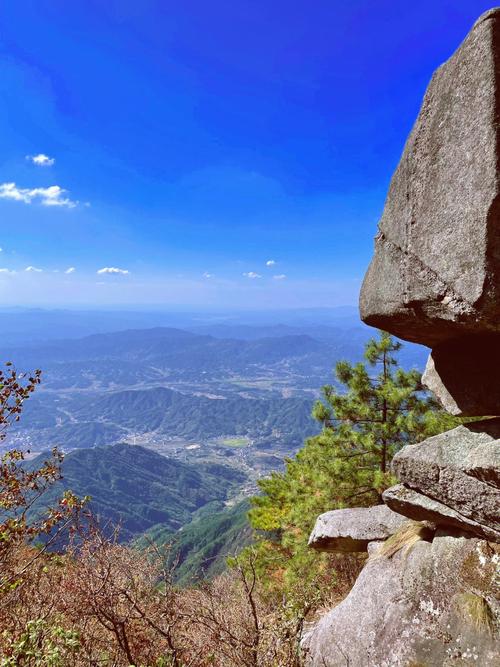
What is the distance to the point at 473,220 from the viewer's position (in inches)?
194

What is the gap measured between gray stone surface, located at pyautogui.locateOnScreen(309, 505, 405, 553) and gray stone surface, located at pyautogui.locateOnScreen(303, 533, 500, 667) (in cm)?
166

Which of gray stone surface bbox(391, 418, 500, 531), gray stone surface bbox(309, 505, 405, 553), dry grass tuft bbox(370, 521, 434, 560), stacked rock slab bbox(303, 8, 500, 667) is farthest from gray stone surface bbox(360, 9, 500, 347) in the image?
gray stone surface bbox(309, 505, 405, 553)

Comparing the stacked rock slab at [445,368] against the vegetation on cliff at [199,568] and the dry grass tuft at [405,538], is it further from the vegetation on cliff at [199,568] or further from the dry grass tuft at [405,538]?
the vegetation on cliff at [199,568]

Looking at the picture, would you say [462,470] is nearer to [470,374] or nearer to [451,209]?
[470,374]

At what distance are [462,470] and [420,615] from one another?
2767 mm

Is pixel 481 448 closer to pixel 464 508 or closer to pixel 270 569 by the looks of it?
pixel 464 508

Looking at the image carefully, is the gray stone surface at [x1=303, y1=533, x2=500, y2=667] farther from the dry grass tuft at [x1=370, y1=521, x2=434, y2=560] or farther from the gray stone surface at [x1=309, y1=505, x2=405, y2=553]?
the gray stone surface at [x1=309, y1=505, x2=405, y2=553]

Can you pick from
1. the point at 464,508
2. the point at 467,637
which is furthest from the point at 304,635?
the point at 464,508

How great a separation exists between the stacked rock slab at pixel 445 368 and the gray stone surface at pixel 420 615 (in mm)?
19

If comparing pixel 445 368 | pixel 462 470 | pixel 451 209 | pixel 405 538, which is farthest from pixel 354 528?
pixel 451 209

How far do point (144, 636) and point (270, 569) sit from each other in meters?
9.11

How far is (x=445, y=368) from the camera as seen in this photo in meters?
7.18

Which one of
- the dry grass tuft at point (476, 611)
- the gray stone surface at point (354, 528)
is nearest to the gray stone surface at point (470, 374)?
the dry grass tuft at point (476, 611)

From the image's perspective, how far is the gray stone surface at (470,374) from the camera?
6.69 metres
